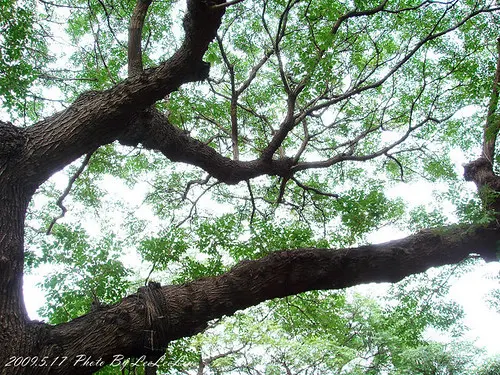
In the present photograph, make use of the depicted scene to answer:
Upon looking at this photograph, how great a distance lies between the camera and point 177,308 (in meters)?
2.69

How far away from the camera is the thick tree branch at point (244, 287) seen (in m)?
2.39

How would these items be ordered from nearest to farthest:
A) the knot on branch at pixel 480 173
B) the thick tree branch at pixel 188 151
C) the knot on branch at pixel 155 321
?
the knot on branch at pixel 155 321 < the thick tree branch at pixel 188 151 < the knot on branch at pixel 480 173

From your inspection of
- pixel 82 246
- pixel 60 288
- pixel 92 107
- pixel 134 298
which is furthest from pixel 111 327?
pixel 92 107

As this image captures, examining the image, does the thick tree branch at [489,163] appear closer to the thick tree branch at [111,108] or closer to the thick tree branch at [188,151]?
the thick tree branch at [188,151]

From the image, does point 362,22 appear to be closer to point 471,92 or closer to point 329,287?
point 471,92

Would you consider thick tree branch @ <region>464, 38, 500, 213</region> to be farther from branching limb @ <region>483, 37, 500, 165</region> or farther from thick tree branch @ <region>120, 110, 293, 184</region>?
thick tree branch @ <region>120, 110, 293, 184</region>

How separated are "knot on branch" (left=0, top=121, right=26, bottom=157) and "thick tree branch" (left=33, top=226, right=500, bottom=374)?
119cm

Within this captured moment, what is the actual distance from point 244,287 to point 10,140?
1937 millimetres

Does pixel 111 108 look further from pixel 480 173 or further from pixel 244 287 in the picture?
pixel 480 173

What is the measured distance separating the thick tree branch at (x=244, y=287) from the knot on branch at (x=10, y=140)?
119 cm

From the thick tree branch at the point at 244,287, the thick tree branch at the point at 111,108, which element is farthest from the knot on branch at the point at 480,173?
the thick tree branch at the point at 111,108

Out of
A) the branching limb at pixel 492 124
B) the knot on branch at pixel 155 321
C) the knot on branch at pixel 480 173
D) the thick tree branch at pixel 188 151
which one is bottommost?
the knot on branch at pixel 155 321

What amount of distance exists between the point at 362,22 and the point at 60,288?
198 inches

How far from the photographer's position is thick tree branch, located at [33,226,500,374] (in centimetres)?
239
